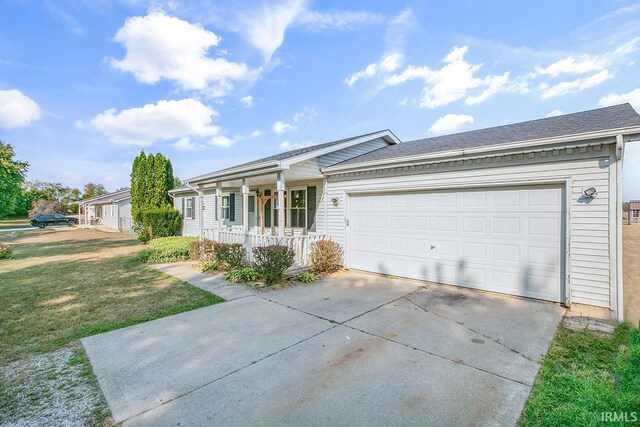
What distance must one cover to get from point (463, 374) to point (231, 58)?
13237 millimetres

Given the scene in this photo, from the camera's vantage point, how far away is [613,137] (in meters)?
4.64

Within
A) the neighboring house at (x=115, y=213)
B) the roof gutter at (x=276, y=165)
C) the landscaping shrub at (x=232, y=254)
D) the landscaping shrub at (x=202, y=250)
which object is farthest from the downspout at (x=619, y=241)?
the neighboring house at (x=115, y=213)

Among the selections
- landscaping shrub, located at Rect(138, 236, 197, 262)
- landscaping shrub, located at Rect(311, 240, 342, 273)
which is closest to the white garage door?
landscaping shrub, located at Rect(311, 240, 342, 273)

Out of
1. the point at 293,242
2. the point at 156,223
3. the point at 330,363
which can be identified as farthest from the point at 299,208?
the point at 156,223

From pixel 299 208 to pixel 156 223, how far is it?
35.5ft

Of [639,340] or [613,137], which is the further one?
[613,137]

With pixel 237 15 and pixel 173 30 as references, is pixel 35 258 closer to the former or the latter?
pixel 173 30

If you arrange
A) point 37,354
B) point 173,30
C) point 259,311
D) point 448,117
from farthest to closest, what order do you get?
point 448,117
point 173,30
point 259,311
point 37,354

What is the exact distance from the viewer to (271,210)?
483 inches

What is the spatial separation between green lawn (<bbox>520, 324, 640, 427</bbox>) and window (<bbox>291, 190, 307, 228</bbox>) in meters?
7.91

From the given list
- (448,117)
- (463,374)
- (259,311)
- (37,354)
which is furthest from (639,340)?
(448,117)

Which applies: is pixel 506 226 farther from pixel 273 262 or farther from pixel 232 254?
pixel 232 254

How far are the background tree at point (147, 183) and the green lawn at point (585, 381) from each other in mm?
20099

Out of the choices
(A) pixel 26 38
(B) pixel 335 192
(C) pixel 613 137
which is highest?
(A) pixel 26 38
